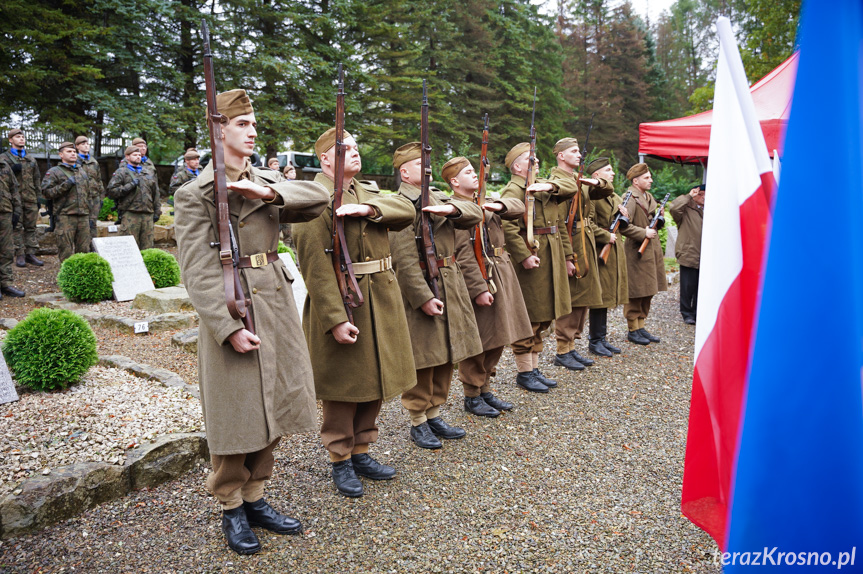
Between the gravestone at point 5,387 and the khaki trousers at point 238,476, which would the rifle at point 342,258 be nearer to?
the khaki trousers at point 238,476

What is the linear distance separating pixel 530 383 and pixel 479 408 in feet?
2.81

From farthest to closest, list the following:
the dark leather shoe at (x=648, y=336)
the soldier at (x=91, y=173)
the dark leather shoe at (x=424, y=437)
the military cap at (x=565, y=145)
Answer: the soldier at (x=91, y=173)
the dark leather shoe at (x=648, y=336)
the military cap at (x=565, y=145)
the dark leather shoe at (x=424, y=437)

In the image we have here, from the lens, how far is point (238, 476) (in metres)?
3.06

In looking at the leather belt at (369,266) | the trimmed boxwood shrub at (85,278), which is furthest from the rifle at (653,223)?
the trimmed boxwood shrub at (85,278)

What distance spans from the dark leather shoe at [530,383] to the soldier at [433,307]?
1.33 meters

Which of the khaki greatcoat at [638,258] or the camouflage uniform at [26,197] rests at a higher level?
the camouflage uniform at [26,197]

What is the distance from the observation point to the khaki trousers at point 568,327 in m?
6.69

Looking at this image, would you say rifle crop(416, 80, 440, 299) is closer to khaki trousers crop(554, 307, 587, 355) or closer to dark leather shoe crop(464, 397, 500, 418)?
dark leather shoe crop(464, 397, 500, 418)

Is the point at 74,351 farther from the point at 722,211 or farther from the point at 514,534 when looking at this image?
the point at 722,211

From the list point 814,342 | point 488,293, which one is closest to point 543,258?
point 488,293

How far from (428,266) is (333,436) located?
132cm

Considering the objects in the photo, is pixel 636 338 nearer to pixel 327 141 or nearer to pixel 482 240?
pixel 482 240

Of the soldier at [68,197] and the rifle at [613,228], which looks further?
the soldier at [68,197]

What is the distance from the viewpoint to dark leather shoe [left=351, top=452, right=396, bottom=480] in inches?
156
